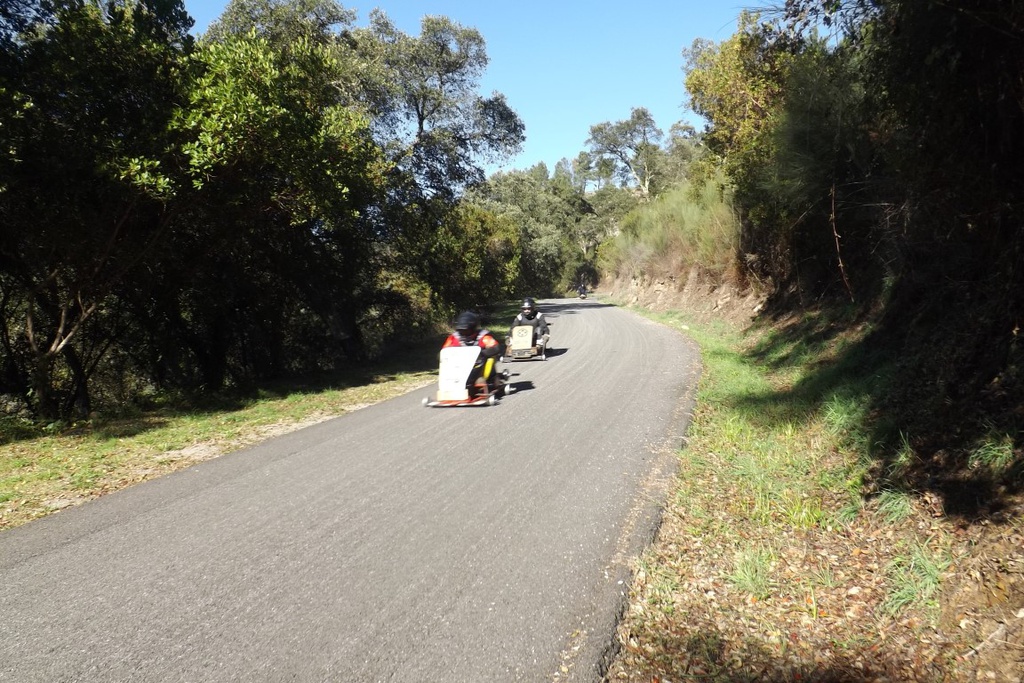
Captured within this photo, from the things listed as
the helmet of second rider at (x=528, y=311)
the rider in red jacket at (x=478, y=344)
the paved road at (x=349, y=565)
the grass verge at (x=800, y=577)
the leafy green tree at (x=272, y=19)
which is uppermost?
the leafy green tree at (x=272, y=19)

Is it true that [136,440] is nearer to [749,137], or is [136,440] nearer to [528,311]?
[528,311]

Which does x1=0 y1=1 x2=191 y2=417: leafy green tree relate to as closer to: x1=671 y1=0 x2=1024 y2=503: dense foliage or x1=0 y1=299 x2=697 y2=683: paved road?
x1=0 y1=299 x2=697 y2=683: paved road

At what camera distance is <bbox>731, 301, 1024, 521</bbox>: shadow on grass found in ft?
14.3

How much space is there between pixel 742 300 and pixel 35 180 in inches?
782

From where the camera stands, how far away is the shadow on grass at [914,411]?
436 centimetres

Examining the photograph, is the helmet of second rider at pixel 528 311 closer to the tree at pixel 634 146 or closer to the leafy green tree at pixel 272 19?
the leafy green tree at pixel 272 19

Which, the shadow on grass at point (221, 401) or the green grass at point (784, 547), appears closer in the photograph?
the green grass at point (784, 547)

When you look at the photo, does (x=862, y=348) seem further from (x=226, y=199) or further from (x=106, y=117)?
(x=106, y=117)

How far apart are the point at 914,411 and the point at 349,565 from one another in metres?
5.72

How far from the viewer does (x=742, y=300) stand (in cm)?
2103

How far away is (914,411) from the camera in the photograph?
6.00m

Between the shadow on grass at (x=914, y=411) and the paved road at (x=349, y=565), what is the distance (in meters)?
2.01

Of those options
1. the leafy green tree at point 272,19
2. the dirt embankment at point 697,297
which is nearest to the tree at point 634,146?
the dirt embankment at point 697,297

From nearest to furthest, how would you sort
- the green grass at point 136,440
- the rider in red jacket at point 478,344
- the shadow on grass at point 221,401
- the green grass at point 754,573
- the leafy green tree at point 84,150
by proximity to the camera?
the green grass at point 754,573
the green grass at point 136,440
the leafy green tree at point 84,150
the shadow on grass at point 221,401
the rider in red jacket at point 478,344
